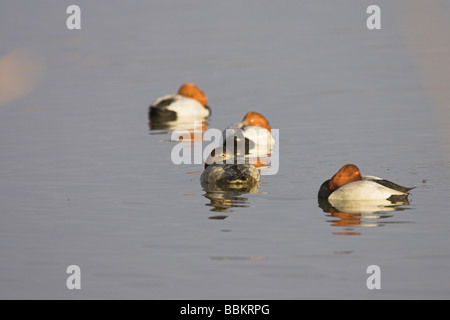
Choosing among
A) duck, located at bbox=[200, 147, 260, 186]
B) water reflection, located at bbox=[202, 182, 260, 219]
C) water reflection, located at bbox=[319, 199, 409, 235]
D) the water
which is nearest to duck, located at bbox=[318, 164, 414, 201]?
water reflection, located at bbox=[319, 199, 409, 235]

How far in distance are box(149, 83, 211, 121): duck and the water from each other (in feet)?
1.65

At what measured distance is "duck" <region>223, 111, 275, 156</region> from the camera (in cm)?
1855

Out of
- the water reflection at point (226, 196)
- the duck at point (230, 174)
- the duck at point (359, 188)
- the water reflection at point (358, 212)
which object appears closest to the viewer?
the water reflection at point (358, 212)

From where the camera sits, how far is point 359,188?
1308 cm

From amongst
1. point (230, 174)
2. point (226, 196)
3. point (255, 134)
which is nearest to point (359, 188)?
point (226, 196)

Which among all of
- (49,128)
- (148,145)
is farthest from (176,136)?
(49,128)

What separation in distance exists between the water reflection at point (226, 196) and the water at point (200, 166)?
0.06 meters

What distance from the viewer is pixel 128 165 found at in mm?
16375

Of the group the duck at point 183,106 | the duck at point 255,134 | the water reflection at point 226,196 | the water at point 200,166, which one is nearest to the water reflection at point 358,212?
the water at point 200,166

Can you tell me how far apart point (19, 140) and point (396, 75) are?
10238mm

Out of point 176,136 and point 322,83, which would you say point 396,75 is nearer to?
point 322,83

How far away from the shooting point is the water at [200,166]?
33.4 ft

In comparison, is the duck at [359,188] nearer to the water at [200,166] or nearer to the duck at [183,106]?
the water at [200,166]

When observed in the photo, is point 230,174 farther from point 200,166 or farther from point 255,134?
point 255,134
